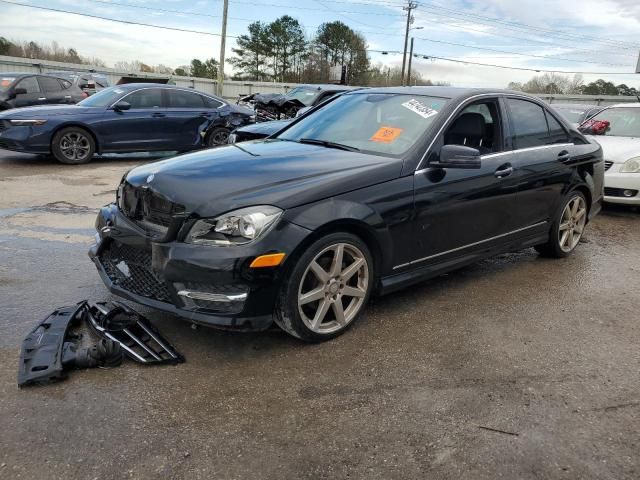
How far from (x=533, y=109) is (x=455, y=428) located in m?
3.34

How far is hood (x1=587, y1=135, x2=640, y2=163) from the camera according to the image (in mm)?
7473

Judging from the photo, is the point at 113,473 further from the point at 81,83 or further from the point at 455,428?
the point at 81,83

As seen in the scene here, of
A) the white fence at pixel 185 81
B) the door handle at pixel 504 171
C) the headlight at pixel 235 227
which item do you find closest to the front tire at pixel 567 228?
the door handle at pixel 504 171

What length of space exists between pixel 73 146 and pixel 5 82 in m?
6.34

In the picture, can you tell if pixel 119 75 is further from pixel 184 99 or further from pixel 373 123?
pixel 373 123

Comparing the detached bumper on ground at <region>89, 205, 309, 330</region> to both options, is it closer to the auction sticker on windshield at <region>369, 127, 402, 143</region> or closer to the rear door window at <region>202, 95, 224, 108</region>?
the auction sticker on windshield at <region>369, 127, 402, 143</region>

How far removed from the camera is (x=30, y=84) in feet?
45.5

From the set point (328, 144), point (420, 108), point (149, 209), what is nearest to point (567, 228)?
point (420, 108)

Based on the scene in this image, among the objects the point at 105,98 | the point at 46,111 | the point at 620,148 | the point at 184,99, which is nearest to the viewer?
the point at 620,148

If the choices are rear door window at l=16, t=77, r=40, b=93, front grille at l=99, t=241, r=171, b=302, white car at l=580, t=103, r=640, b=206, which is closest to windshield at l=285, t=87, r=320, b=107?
white car at l=580, t=103, r=640, b=206

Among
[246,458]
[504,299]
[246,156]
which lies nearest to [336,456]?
[246,458]

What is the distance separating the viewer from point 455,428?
2516mm

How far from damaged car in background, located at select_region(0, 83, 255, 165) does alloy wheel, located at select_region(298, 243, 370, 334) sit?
26.4ft

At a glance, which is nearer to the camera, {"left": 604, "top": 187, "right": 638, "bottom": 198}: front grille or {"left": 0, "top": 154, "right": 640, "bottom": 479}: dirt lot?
{"left": 0, "top": 154, "right": 640, "bottom": 479}: dirt lot
